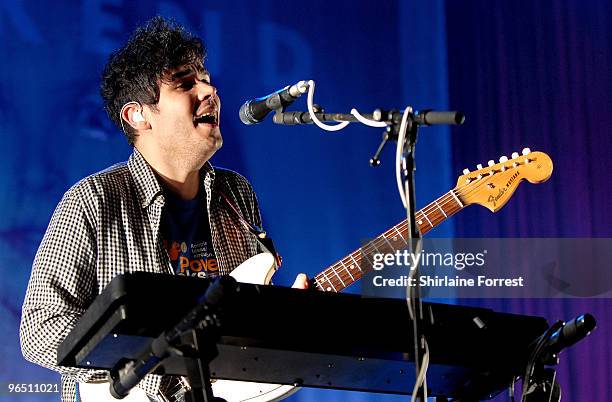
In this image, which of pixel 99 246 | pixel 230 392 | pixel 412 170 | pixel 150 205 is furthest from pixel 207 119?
pixel 412 170

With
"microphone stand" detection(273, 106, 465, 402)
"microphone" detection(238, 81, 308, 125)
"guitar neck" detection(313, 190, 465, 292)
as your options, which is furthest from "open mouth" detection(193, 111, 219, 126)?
"microphone stand" detection(273, 106, 465, 402)

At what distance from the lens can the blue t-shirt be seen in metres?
3.16

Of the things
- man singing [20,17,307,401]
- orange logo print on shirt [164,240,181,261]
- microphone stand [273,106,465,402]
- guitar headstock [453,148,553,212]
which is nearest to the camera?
microphone stand [273,106,465,402]

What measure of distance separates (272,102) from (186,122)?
44.5 inches

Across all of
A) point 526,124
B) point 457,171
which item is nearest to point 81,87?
point 457,171

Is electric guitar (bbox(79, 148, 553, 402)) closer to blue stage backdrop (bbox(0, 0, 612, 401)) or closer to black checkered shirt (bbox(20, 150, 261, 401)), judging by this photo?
black checkered shirt (bbox(20, 150, 261, 401))

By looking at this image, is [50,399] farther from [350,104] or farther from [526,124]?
[526,124]

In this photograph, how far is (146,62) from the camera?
338 cm

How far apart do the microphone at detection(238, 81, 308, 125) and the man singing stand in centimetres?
73

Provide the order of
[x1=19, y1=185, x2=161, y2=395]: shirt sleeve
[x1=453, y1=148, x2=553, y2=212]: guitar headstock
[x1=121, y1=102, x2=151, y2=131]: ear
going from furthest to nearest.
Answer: [x1=453, y1=148, x2=553, y2=212]: guitar headstock → [x1=121, y1=102, x2=151, y2=131]: ear → [x1=19, y1=185, x2=161, y2=395]: shirt sleeve

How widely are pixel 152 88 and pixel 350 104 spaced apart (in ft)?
5.06

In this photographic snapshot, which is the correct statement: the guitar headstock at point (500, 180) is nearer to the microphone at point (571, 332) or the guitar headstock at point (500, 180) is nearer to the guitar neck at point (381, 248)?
the guitar neck at point (381, 248)

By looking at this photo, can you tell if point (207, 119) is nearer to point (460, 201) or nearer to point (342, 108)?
point (460, 201)

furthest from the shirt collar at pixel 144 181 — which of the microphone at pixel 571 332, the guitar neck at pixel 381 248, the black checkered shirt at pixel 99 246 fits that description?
the microphone at pixel 571 332
